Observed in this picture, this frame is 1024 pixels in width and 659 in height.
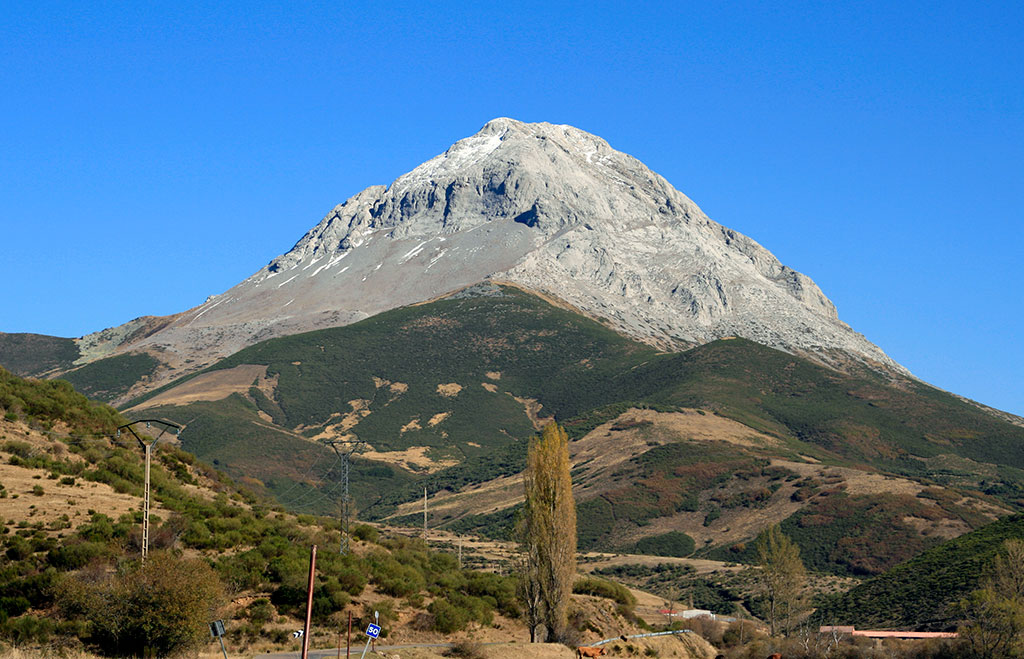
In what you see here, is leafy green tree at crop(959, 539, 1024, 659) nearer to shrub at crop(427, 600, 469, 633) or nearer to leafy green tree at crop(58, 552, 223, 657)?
shrub at crop(427, 600, 469, 633)

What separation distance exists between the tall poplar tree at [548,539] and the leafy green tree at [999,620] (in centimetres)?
2599

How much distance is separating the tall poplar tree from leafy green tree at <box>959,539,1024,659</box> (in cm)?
2599

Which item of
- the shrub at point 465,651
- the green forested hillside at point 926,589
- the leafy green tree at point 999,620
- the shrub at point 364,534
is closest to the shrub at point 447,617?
the shrub at point 465,651

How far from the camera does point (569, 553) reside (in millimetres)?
55125

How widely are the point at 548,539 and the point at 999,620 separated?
92.6 ft

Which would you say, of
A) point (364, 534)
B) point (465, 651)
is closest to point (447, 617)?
point (465, 651)

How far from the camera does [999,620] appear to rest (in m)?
65.2

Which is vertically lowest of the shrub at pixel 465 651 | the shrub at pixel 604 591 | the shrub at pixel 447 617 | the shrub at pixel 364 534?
the shrub at pixel 465 651

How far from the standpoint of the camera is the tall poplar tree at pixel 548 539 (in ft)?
178

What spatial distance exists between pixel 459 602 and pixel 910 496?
374ft

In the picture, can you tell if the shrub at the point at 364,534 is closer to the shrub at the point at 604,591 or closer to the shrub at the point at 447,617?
the shrub at the point at 447,617

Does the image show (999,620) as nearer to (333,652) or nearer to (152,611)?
(333,652)

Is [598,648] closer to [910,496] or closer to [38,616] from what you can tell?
[38,616]

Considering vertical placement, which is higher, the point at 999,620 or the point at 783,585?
the point at 783,585
